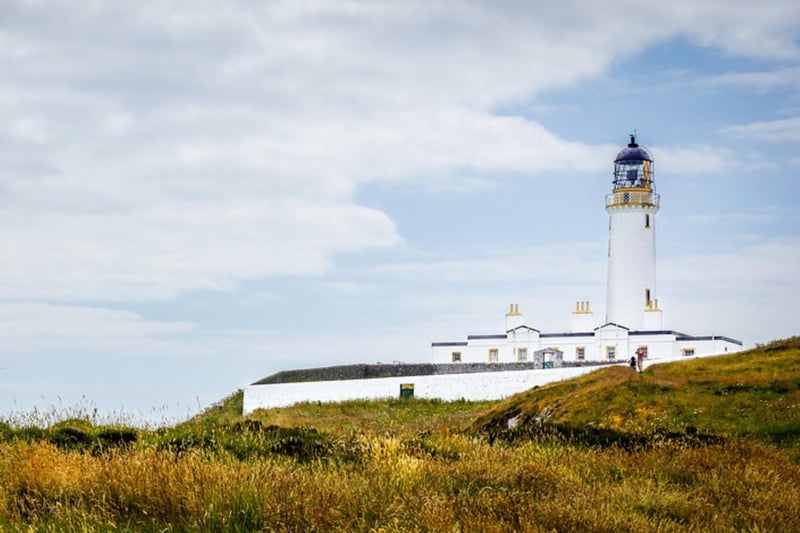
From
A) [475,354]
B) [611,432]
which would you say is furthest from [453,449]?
[475,354]

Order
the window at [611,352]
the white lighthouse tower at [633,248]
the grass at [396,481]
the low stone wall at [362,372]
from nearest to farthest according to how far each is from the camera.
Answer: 1. the grass at [396,481]
2. the low stone wall at [362,372]
3. the window at [611,352]
4. the white lighthouse tower at [633,248]

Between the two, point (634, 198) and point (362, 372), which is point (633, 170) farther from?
point (362, 372)

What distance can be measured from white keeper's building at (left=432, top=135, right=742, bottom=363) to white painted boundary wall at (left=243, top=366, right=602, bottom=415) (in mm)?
12033

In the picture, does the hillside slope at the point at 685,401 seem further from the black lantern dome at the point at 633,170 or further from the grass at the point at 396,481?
the black lantern dome at the point at 633,170

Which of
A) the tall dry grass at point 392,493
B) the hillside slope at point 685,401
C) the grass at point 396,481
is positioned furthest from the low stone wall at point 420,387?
the tall dry grass at point 392,493

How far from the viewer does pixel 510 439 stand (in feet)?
58.3

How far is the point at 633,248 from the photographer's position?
196ft

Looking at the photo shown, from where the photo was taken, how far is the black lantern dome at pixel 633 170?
60969 mm

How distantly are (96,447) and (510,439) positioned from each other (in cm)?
718

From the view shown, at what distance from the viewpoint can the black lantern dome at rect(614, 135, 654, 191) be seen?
61.0 metres

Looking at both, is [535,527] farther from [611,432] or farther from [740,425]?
[740,425]

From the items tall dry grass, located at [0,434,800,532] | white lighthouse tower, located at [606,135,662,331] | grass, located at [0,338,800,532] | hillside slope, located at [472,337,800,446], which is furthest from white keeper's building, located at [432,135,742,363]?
tall dry grass, located at [0,434,800,532]

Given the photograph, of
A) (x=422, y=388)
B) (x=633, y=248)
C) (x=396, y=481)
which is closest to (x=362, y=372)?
(x=422, y=388)

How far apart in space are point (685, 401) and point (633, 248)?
36.4 meters
